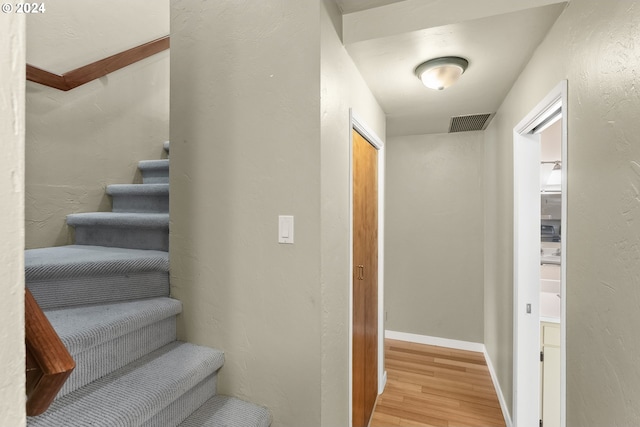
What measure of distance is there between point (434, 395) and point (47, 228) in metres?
3.09

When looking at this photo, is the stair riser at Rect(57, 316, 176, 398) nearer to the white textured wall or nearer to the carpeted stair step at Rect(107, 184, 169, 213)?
the white textured wall

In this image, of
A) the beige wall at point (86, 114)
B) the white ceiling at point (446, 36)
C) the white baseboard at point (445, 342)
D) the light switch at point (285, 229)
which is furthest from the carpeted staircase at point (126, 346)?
the white baseboard at point (445, 342)

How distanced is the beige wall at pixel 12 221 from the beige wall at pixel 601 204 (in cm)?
130

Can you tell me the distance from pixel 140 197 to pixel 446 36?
2104 millimetres

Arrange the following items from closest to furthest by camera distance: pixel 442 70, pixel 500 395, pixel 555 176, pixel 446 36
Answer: pixel 446 36 < pixel 442 70 < pixel 500 395 < pixel 555 176

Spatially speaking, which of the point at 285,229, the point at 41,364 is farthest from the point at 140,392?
the point at 41,364

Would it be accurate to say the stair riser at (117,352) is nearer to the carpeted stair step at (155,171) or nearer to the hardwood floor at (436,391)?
the carpeted stair step at (155,171)

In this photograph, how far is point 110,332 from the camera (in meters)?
1.21

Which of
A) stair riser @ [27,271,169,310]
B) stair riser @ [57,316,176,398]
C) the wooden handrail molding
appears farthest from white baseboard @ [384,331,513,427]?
the wooden handrail molding

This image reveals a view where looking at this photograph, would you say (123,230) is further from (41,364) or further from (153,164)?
(41,364)

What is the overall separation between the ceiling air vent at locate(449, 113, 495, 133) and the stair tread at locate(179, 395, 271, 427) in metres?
2.78

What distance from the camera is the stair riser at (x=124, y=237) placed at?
5.95 feet

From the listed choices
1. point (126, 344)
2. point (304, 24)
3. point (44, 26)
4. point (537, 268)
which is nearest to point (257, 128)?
point (304, 24)

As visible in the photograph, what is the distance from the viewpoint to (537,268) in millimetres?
1997
